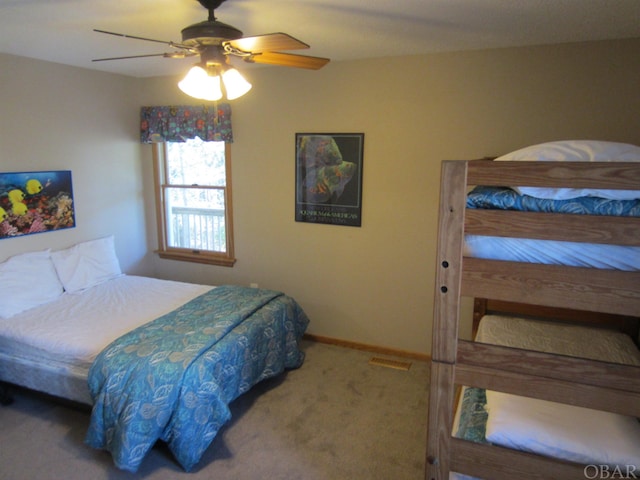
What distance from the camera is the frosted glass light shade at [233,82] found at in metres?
2.17

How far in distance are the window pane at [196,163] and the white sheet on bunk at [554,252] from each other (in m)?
3.26

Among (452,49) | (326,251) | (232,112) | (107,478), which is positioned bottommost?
(107,478)

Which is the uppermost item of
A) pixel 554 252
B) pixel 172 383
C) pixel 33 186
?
pixel 33 186

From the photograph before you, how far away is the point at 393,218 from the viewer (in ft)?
12.0

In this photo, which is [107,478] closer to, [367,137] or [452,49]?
[367,137]

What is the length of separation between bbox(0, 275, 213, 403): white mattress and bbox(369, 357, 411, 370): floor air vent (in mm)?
1704

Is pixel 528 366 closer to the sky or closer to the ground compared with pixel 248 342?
closer to the sky

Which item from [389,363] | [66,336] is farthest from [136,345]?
[389,363]

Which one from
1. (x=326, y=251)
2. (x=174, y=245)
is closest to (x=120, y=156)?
(x=174, y=245)

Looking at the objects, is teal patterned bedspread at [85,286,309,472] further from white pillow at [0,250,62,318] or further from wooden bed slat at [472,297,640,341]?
wooden bed slat at [472,297,640,341]

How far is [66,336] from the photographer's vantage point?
286cm

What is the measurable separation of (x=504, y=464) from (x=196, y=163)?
12.6ft

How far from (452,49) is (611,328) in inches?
91.7

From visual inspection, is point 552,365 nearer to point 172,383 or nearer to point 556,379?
point 556,379
